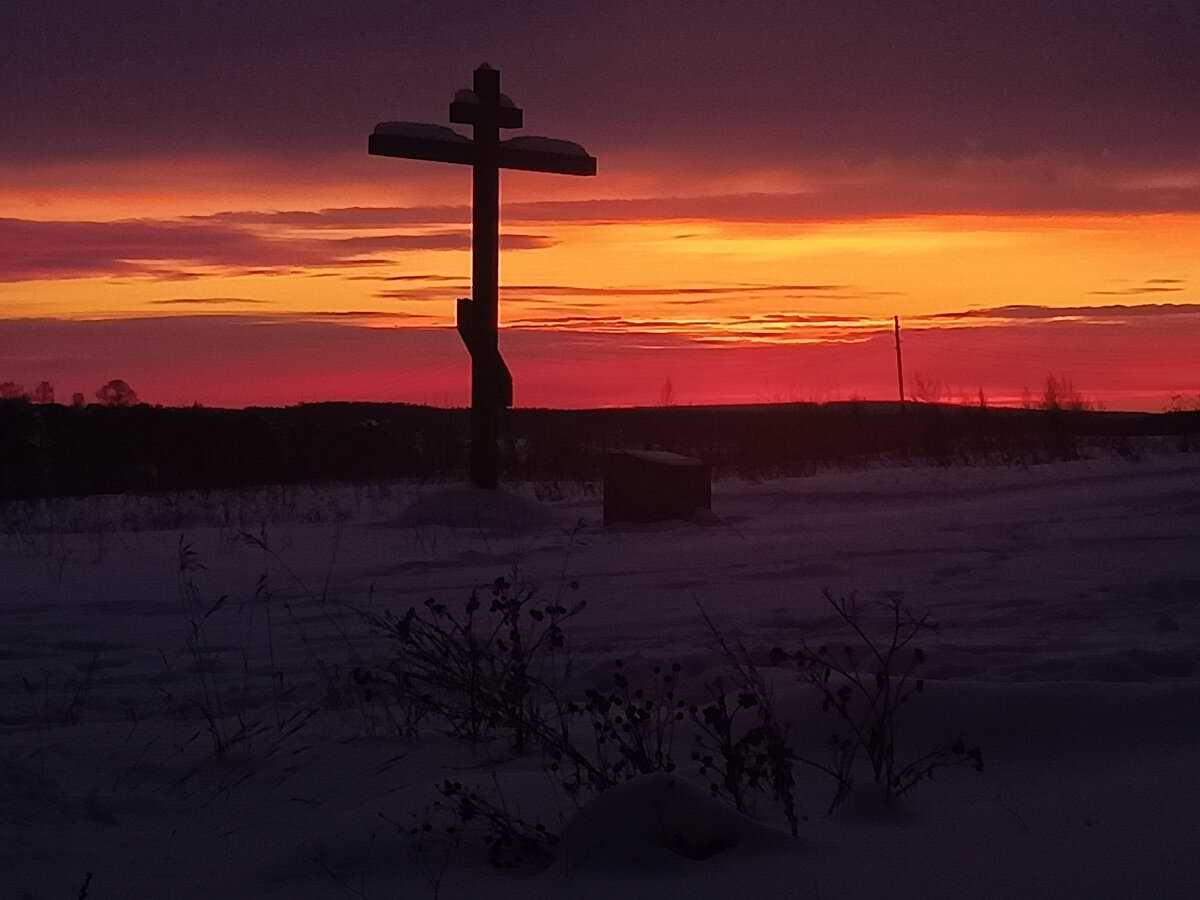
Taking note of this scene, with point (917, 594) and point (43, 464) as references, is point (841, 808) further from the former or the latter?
point (43, 464)

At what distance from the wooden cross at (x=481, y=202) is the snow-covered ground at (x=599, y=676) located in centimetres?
200

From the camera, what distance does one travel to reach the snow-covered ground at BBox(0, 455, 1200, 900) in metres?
3.61

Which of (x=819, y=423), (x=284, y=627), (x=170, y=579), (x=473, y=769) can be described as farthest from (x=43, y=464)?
(x=819, y=423)

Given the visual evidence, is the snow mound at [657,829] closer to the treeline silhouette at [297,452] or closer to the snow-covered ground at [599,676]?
the snow-covered ground at [599,676]

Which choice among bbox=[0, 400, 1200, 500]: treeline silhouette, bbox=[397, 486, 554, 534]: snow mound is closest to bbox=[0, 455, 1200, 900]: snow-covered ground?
bbox=[397, 486, 554, 534]: snow mound

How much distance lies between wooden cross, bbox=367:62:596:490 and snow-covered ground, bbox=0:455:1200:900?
1998 mm

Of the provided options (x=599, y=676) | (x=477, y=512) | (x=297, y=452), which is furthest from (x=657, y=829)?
(x=297, y=452)

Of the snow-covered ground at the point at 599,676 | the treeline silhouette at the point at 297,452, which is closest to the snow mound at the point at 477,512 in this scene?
the snow-covered ground at the point at 599,676

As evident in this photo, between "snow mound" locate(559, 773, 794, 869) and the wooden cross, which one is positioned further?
the wooden cross

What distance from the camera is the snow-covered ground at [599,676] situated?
3607mm

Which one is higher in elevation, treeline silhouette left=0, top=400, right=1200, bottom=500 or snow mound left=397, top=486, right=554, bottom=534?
Result: treeline silhouette left=0, top=400, right=1200, bottom=500

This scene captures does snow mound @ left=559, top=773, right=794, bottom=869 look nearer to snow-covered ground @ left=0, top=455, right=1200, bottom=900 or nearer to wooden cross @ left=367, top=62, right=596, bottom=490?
snow-covered ground @ left=0, top=455, right=1200, bottom=900

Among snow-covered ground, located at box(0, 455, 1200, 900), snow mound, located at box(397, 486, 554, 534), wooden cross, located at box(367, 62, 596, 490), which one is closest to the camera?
snow-covered ground, located at box(0, 455, 1200, 900)

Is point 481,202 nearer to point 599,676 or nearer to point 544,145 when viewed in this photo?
point 544,145
